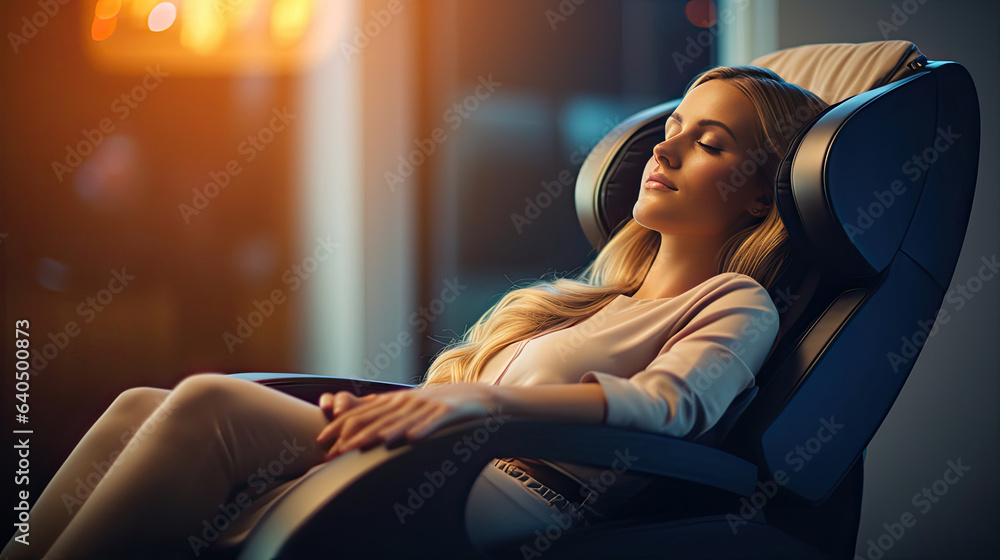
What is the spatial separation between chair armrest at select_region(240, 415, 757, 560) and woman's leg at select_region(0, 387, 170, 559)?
0.24 meters

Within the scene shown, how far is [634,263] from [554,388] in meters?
0.50

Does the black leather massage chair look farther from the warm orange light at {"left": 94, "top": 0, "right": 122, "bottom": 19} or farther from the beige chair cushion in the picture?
the warm orange light at {"left": 94, "top": 0, "right": 122, "bottom": 19}

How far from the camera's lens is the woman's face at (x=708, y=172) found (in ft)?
3.37

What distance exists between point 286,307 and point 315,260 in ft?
0.58

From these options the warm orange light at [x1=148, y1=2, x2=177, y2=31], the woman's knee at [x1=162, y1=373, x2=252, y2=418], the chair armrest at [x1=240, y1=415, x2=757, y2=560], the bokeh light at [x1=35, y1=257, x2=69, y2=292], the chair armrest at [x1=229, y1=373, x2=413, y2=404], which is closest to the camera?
the chair armrest at [x1=240, y1=415, x2=757, y2=560]

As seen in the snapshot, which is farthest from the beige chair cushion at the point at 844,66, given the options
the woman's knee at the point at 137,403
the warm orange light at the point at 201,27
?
the warm orange light at the point at 201,27

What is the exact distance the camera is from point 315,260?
2289 millimetres

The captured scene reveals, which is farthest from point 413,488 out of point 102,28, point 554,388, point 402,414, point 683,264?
point 102,28

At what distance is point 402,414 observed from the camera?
27.7 inches

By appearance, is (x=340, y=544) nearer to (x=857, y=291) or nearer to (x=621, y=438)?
(x=621, y=438)

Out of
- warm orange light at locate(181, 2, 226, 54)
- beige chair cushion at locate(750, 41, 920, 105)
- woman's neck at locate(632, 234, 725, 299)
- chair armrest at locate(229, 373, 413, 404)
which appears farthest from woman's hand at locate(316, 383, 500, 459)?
warm orange light at locate(181, 2, 226, 54)

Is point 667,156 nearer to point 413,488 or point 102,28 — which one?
point 413,488

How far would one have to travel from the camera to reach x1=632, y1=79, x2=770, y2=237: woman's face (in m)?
1.03

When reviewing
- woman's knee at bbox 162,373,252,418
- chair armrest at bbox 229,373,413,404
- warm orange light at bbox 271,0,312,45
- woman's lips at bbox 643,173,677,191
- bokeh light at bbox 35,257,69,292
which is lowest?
bokeh light at bbox 35,257,69,292
